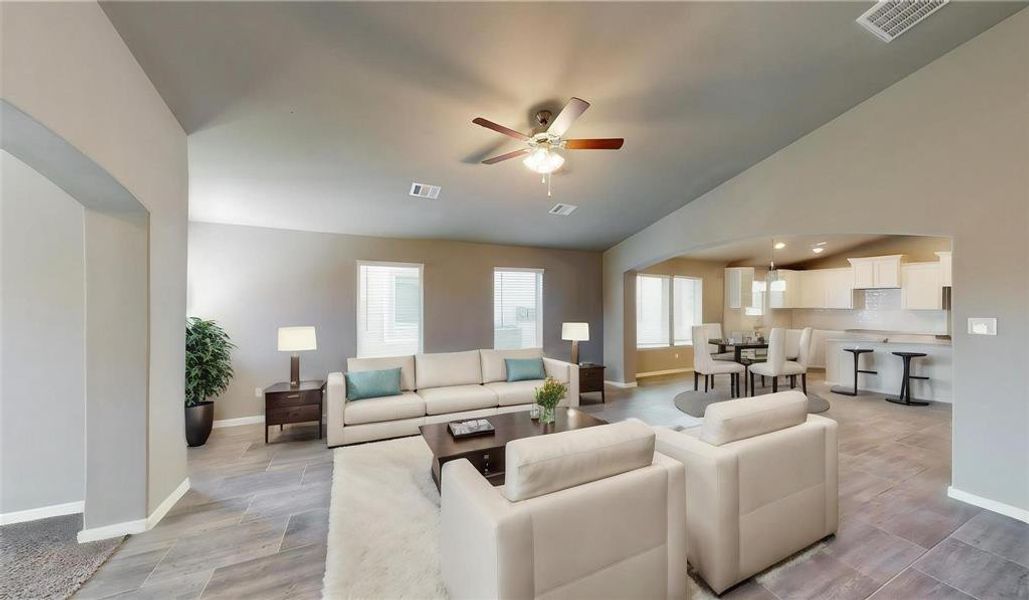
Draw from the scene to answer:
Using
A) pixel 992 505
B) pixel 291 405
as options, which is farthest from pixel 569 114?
pixel 992 505

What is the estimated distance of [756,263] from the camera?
8500mm

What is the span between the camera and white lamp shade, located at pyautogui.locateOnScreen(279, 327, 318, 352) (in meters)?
4.07

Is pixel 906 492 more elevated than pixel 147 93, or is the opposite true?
pixel 147 93

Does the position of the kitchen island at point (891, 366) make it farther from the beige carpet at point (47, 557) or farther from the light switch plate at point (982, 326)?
the beige carpet at point (47, 557)

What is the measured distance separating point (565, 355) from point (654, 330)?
2.41 m

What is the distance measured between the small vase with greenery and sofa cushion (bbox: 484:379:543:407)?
43.6 inches

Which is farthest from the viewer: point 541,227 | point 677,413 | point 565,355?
point 565,355

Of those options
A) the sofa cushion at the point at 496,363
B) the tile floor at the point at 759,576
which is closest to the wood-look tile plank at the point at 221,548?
the tile floor at the point at 759,576

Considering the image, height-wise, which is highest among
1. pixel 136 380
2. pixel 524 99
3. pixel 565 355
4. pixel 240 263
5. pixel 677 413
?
pixel 524 99

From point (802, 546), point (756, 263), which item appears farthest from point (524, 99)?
point (756, 263)

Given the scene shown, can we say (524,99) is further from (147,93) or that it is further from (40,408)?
(40,408)

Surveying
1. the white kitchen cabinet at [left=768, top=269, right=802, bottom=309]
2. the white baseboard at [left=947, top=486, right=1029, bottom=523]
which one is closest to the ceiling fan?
the white baseboard at [left=947, top=486, right=1029, bottom=523]

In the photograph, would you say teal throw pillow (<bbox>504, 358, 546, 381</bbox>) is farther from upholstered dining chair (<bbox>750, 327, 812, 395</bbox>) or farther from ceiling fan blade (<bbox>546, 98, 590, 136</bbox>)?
upholstered dining chair (<bbox>750, 327, 812, 395</bbox>)

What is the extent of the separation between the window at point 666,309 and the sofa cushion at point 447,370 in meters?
3.90
